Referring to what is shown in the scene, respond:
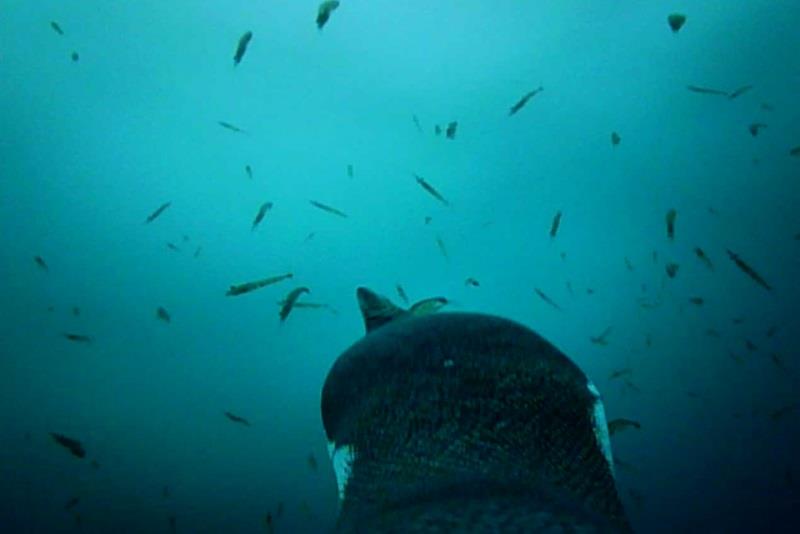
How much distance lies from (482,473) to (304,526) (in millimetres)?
22748

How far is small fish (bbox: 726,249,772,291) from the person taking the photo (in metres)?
16.4

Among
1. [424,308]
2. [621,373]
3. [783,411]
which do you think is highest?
[424,308]

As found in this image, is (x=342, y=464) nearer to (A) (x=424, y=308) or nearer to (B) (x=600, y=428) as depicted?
(B) (x=600, y=428)

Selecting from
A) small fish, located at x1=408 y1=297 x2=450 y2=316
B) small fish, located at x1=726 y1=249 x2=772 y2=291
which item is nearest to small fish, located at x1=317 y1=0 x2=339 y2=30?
small fish, located at x1=408 y1=297 x2=450 y2=316

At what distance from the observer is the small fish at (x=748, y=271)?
53.9ft

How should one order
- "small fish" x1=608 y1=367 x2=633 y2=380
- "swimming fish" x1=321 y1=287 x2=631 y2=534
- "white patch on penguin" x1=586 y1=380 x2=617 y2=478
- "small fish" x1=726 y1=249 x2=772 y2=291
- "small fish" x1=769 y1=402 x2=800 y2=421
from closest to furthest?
"swimming fish" x1=321 y1=287 x2=631 y2=534 < "white patch on penguin" x1=586 y1=380 x2=617 y2=478 < "small fish" x1=726 y1=249 x2=772 y2=291 < "small fish" x1=608 y1=367 x2=633 y2=380 < "small fish" x1=769 y1=402 x2=800 y2=421

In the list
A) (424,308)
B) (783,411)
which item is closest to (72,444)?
(424,308)

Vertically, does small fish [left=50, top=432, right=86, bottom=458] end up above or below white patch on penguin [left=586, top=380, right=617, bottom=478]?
below

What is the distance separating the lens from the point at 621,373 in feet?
63.3

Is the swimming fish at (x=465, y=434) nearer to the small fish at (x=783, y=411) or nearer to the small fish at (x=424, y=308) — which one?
the small fish at (x=424, y=308)

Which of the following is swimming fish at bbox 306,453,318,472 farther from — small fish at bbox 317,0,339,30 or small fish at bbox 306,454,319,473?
small fish at bbox 317,0,339,30

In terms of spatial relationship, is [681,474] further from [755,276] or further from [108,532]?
[108,532]

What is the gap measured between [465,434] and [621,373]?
19207 millimetres

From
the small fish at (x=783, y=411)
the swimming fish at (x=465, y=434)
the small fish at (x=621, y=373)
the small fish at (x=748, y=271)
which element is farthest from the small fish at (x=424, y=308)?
the small fish at (x=783, y=411)
